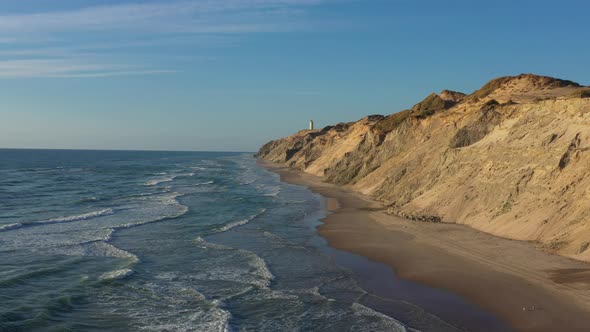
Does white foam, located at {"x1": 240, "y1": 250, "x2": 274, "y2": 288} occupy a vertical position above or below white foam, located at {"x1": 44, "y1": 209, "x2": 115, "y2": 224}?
below

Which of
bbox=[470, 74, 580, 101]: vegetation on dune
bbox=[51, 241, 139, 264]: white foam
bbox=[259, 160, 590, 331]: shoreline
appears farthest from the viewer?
bbox=[470, 74, 580, 101]: vegetation on dune

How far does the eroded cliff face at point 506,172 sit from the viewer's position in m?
22.1

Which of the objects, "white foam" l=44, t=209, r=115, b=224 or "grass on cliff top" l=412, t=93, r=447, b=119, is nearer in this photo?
"white foam" l=44, t=209, r=115, b=224

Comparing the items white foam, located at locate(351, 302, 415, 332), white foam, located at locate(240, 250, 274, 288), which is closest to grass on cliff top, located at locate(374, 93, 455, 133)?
white foam, located at locate(240, 250, 274, 288)

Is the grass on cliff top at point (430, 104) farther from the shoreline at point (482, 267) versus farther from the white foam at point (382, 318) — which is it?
the white foam at point (382, 318)

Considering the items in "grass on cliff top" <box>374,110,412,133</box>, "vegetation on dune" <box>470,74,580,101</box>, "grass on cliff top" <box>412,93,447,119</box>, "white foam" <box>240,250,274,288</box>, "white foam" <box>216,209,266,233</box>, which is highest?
"vegetation on dune" <box>470,74,580,101</box>

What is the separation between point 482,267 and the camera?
19562 mm

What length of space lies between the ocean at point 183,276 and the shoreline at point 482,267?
1.74 metres

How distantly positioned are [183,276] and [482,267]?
11.6 m

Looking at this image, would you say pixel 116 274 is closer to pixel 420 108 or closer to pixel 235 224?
pixel 235 224

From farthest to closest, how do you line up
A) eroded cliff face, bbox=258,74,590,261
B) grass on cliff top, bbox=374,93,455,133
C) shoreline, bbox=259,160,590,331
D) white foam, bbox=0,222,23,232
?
1. grass on cliff top, bbox=374,93,455,133
2. white foam, bbox=0,222,23,232
3. eroded cliff face, bbox=258,74,590,261
4. shoreline, bbox=259,160,590,331

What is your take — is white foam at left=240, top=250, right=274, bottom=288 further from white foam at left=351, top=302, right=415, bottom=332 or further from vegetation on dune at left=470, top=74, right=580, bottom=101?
vegetation on dune at left=470, top=74, right=580, bottom=101

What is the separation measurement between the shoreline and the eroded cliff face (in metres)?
1.44

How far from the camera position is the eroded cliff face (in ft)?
72.6
